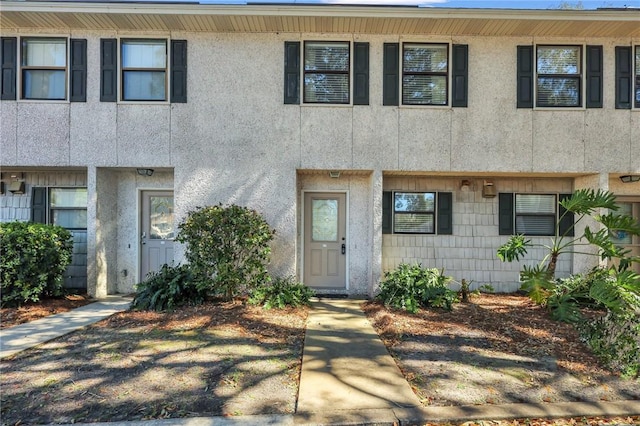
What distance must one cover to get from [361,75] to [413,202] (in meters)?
2.87

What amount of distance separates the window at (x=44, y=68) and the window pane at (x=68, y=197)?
1.93 meters

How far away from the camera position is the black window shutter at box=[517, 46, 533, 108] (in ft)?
23.6

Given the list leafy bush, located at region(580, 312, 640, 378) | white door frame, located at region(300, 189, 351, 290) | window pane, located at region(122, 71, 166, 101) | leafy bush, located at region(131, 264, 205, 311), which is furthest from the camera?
white door frame, located at region(300, 189, 351, 290)

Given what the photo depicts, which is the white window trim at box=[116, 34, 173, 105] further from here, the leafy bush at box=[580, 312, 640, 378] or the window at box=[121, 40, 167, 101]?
the leafy bush at box=[580, 312, 640, 378]

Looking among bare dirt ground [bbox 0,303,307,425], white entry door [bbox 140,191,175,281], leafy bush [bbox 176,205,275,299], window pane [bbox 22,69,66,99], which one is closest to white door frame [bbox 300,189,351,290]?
leafy bush [bbox 176,205,275,299]

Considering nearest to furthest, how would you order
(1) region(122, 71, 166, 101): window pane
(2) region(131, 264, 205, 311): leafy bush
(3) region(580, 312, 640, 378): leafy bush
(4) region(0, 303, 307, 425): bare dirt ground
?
(4) region(0, 303, 307, 425): bare dirt ground, (3) region(580, 312, 640, 378): leafy bush, (2) region(131, 264, 205, 311): leafy bush, (1) region(122, 71, 166, 101): window pane

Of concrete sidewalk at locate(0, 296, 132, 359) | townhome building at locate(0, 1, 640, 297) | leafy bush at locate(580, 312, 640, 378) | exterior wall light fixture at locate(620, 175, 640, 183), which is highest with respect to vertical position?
townhome building at locate(0, 1, 640, 297)

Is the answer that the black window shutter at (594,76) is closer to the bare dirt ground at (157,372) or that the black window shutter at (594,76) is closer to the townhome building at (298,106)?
the townhome building at (298,106)

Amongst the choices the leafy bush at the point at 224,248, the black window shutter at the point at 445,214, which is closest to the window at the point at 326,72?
the leafy bush at the point at 224,248

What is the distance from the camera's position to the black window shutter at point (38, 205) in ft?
25.8

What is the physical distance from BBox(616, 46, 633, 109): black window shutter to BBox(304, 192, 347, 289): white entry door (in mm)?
5787

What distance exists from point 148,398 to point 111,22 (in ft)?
22.4

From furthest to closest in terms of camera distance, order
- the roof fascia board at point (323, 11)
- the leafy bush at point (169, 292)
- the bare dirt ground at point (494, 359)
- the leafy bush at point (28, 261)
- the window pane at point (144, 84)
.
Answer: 1. the window pane at point (144, 84)
2. the roof fascia board at point (323, 11)
3. the leafy bush at point (28, 261)
4. the leafy bush at point (169, 292)
5. the bare dirt ground at point (494, 359)

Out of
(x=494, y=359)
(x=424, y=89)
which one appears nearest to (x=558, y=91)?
(x=424, y=89)
